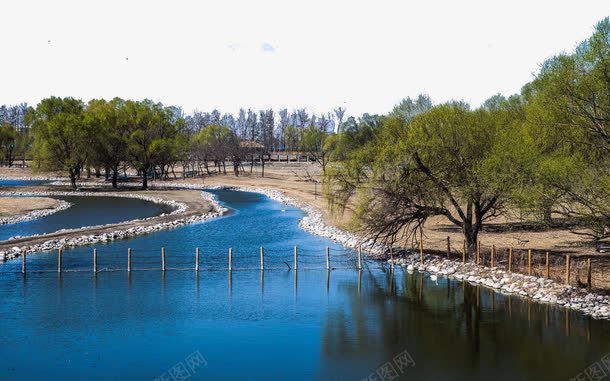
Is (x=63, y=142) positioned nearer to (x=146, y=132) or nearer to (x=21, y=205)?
(x=146, y=132)

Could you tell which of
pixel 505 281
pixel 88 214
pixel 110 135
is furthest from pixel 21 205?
pixel 505 281

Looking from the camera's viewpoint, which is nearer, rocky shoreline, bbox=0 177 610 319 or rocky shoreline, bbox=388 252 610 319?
rocky shoreline, bbox=388 252 610 319

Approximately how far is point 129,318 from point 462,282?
19329 mm

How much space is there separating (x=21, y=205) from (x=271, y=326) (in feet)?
183

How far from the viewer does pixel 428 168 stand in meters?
36.1

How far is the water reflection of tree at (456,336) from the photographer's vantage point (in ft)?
75.0

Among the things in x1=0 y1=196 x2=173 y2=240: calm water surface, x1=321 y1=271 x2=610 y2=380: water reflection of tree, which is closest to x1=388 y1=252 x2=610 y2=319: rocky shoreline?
x1=321 y1=271 x2=610 y2=380: water reflection of tree

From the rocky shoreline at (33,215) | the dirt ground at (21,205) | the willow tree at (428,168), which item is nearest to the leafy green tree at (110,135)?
the dirt ground at (21,205)

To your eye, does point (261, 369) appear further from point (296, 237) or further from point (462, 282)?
point (296, 237)

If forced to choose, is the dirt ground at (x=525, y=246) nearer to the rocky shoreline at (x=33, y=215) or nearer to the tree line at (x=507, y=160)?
the tree line at (x=507, y=160)

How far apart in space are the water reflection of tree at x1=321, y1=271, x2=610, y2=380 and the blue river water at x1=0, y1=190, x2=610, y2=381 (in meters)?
0.08

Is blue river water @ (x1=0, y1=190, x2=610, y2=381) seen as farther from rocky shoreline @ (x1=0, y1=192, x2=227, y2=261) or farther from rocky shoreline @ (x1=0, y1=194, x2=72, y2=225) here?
rocky shoreline @ (x1=0, y1=194, x2=72, y2=225)

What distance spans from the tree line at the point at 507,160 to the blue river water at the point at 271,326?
16.4ft

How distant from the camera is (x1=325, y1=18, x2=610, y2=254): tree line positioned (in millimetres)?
27891
